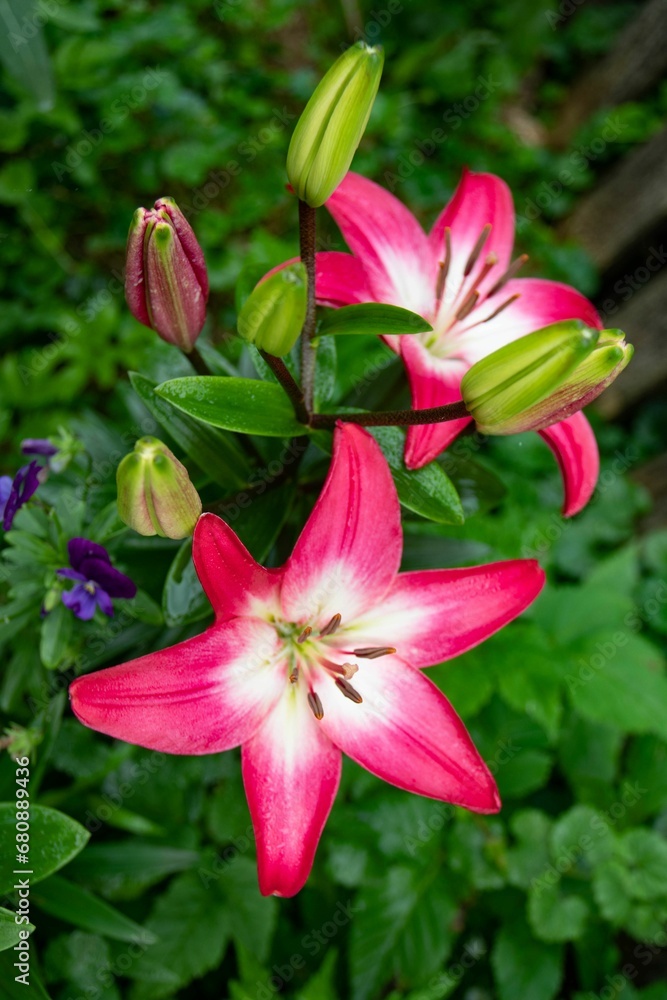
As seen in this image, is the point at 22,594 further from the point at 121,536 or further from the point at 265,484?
the point at 265,484

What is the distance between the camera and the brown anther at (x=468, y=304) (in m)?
0.78

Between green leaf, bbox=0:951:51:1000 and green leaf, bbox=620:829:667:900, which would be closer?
green leaf, bbox=0:951:51:1000

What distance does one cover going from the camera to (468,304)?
78 centimetres

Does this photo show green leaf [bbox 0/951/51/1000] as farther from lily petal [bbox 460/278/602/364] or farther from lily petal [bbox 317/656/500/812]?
lily petal [bbox 460/278/602/364]

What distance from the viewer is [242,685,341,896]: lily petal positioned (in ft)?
2.02

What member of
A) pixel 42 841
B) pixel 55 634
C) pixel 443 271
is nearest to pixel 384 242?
pixel 443 271

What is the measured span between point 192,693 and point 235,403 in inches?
9.9

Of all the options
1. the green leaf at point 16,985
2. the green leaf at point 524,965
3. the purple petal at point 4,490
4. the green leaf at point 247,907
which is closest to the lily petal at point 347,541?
the purple petal at point 4,490

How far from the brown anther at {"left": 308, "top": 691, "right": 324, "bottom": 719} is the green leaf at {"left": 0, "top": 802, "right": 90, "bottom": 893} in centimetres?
27

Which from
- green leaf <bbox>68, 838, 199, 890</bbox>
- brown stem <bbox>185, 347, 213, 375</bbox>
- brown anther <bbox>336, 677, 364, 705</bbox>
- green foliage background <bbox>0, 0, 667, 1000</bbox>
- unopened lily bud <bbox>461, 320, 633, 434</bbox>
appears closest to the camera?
unopened lily bud <bbox>461, 320, 633, 434</bbox>

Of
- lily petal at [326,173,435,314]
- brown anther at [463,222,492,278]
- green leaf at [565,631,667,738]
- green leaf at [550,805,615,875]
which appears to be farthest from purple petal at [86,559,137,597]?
green leaf at [550,805,615,875]

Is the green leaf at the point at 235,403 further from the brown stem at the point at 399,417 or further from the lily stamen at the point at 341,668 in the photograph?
the lily stamen at the point at 341,668

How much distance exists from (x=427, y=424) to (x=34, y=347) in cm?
133

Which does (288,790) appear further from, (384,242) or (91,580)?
(384,242)
